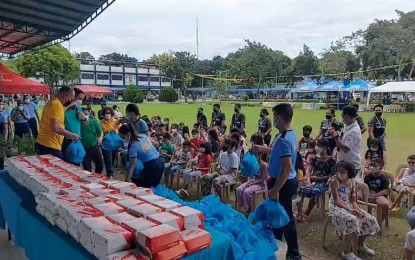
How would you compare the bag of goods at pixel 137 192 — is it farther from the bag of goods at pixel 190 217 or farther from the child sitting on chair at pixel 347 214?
the child sitting on chair at pixel 347 214

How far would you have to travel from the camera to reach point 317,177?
5387mm

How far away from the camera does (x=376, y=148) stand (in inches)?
231

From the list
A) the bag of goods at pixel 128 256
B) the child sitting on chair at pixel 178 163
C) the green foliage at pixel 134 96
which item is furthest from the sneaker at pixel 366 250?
the green foliage at pixel 134 96

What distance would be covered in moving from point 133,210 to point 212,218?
67cm

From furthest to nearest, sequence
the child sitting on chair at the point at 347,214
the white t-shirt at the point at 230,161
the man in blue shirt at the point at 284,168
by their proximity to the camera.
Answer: the white t-shirt at the point at 230,161 < the child sitting on chair at the point at 347,214 < the man in blue shirt at the point at 284,168

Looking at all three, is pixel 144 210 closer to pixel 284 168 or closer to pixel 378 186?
pixel 284 168

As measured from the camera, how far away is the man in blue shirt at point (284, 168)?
3260 mm

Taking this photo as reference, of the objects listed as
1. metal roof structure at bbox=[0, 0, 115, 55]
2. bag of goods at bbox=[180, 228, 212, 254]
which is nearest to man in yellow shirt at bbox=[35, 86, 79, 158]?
bag of goods at bbox=[180, 228, 212, 254]

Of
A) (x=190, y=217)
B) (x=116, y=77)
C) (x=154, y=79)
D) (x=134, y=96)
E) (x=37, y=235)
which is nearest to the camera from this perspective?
(x=190, y=217)

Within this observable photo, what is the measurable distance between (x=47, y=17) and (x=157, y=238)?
11.1 meters

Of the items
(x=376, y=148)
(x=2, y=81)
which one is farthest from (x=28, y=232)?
(x=2, y=81)

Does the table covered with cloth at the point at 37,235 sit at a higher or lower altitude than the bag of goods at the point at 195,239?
lower

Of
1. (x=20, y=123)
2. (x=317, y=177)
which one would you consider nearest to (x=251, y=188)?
(x=317, y=177)

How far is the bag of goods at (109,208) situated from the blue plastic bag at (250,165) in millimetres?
3004
